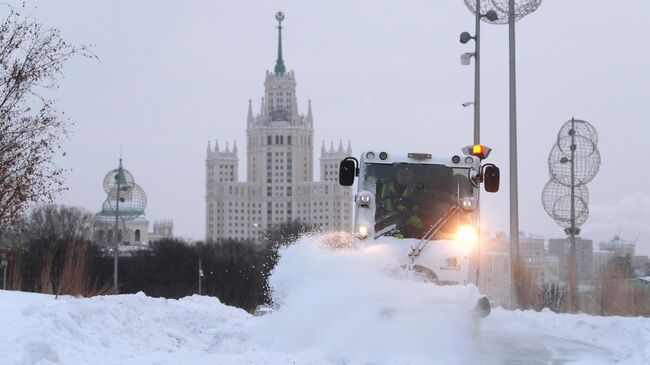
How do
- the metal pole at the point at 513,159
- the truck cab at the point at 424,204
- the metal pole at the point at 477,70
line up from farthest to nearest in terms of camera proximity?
1. the metal pole at the point at 477,70
2. the metal pole at the point at 513,159
3. the truck cab at the point at 424,204

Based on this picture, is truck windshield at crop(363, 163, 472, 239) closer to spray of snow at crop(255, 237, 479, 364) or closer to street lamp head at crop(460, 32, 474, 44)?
spray of snow at crop(255, 237, 479, 364)

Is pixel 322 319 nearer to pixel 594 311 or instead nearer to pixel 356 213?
pixel 356 213

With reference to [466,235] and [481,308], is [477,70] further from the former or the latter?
[481,308]

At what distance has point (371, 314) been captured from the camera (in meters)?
15.7

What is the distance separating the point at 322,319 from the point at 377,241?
2.12 meters

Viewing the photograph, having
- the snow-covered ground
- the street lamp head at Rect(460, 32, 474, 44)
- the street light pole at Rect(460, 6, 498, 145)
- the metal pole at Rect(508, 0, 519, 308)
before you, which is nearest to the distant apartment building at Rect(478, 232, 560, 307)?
the metal pole at Rect(508, 0, 519, 308)

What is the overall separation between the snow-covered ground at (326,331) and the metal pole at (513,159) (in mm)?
7174

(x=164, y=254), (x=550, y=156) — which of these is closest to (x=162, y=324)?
(x=550, y=156)

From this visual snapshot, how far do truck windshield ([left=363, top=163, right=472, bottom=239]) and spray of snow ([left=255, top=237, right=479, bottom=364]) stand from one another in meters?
0.61

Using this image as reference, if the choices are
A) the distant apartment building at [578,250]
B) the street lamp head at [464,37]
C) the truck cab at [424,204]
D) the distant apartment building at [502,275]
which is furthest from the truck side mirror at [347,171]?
the distant apartment building at [578,250]

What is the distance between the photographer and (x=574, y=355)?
16.4m

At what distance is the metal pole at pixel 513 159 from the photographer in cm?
2681

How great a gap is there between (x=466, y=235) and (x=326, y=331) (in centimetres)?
332

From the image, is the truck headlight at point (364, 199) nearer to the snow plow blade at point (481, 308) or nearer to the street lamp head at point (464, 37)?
the snow plow blade at point (481, 308)
